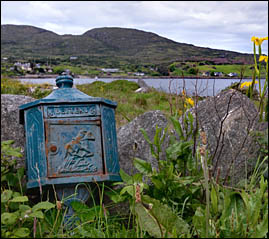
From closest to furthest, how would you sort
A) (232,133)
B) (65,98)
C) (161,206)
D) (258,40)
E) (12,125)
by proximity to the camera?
(161,206)
(65,98)
(232,133)
(12,125)
(258,40)

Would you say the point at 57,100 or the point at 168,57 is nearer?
the point at 57,100

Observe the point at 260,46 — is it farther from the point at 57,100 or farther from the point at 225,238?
the point at 225,238

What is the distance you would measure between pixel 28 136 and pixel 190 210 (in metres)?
1.33

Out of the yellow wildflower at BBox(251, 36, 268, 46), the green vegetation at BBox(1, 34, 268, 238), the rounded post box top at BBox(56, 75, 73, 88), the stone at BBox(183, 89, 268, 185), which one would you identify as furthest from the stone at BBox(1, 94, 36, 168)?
the yellow wildflower at BBox(251, 36, 268, 46)

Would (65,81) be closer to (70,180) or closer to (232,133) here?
(70,180)

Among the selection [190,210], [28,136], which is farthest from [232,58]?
[28,136]

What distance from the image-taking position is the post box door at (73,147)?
2.49 metres

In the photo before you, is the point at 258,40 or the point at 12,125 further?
the point at 258,40

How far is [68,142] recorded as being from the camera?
255cm

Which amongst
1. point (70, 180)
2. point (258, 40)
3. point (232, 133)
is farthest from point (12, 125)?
point (258, 40)

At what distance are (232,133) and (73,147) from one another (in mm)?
1522

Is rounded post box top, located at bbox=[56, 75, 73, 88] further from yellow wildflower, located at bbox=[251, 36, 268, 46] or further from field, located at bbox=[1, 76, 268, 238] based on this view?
yellow wildflower, located at bbox=[251, 36, 268, 46]

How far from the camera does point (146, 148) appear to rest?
3361 millimetres

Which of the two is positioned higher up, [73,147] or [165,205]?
[73,147]
